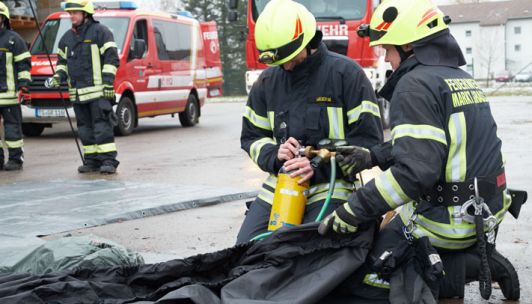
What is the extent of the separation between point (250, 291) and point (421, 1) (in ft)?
5.36

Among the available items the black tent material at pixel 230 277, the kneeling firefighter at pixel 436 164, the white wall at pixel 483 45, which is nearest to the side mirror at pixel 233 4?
the kneeling firefighter at pixel 436 164

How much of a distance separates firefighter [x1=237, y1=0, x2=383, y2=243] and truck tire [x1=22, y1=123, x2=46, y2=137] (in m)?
12.0

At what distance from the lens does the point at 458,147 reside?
149 inches

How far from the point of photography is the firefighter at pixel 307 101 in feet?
14.6

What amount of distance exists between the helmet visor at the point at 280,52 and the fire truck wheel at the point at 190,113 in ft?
42.3

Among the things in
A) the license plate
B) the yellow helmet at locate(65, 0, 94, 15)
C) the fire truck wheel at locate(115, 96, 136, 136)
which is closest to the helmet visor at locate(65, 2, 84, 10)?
the yellow helmet at locate(65, 0, 94, 15)

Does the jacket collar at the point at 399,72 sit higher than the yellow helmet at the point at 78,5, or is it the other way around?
the yellow helmet at the point at 78,5

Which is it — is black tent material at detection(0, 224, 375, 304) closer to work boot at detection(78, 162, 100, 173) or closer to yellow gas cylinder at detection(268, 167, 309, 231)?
yellow gas cylinder at detection(268, 167, 309, 231)

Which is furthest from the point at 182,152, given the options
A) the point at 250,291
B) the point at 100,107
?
the point at 250,291

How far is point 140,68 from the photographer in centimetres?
1505

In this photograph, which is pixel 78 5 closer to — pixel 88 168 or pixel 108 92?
pixel 108 92

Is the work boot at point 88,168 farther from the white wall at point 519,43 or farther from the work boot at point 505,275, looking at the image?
the white wall at point 519,43

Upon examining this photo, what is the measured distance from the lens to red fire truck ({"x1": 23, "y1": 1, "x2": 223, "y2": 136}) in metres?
14.3

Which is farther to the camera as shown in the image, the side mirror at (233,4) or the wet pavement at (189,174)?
the side mirror at (233,4)
